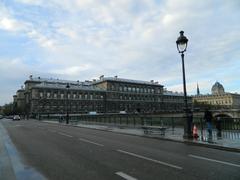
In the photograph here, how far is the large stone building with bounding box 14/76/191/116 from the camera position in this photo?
11900cm

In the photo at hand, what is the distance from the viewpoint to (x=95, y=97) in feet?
449

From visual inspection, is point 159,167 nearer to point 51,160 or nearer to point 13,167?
point 51,160

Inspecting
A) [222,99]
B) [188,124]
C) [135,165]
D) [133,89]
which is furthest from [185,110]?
[222,99]

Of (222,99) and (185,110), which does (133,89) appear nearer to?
(222,99)

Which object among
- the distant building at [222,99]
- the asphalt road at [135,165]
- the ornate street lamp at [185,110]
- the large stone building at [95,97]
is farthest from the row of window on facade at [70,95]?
the asphalt road at [135,165]

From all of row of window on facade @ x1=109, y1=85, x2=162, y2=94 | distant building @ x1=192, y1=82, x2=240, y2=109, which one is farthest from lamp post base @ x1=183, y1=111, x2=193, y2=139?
distant building @ x1=192, y1=82, x2=240, y2=109

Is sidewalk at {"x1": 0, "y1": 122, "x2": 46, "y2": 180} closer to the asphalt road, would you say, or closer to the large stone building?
the asphalt road

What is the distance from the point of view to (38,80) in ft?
465

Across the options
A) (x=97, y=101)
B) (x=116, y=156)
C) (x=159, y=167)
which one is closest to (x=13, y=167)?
(x=116, y=156)

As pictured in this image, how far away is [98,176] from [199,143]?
8.15m

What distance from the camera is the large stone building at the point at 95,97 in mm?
119000

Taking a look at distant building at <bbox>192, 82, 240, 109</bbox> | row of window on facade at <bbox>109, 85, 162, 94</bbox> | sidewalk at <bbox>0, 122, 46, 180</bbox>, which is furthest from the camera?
distant building at <bbox>192, 82, 240, 109</bbox>

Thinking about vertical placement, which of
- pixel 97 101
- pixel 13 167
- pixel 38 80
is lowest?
pixel 13 167

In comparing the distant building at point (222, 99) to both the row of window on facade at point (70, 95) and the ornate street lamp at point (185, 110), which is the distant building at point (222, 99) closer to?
the row of window on facade at point (70, 95)
